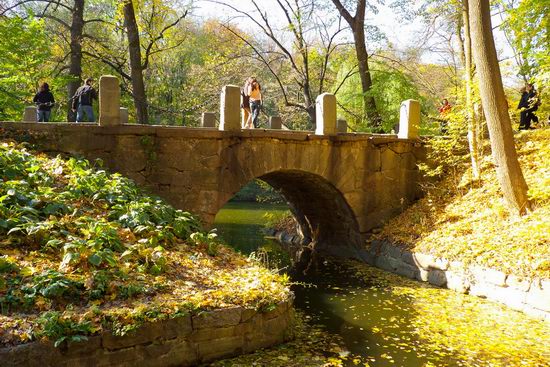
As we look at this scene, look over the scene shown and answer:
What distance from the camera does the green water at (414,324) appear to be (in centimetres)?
615

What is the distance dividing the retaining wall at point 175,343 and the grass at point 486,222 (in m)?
4.31

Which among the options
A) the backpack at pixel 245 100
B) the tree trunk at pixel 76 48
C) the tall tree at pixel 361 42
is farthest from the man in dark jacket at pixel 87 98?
the tall tree at pixel 361 42

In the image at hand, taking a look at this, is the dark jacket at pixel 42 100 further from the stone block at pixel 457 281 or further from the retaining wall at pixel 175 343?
the stone block at pixel 457 281

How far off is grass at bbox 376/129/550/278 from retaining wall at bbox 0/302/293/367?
14.1 ft

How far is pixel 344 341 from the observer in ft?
21.8

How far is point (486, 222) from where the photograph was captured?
394 inches

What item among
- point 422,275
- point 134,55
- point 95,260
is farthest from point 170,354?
point 134,55

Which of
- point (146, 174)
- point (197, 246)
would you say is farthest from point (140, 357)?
point (146, 174)

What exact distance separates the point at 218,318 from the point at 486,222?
6558 millimetres

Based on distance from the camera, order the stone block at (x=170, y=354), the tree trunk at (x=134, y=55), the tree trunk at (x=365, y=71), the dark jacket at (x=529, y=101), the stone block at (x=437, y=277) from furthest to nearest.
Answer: the tree trunk at (x=365, y=71) → the tree trunk at (x=134, y=55) → the dark jacket at (x=529, y=101) → the stone block at (x=437, y=277) → the stone block at (x=170, y=354)

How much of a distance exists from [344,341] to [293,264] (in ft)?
18.0

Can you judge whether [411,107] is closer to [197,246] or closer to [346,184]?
[346,184]

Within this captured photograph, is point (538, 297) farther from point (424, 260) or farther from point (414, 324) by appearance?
point (424, 260)

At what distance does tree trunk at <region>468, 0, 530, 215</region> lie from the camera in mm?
9445
